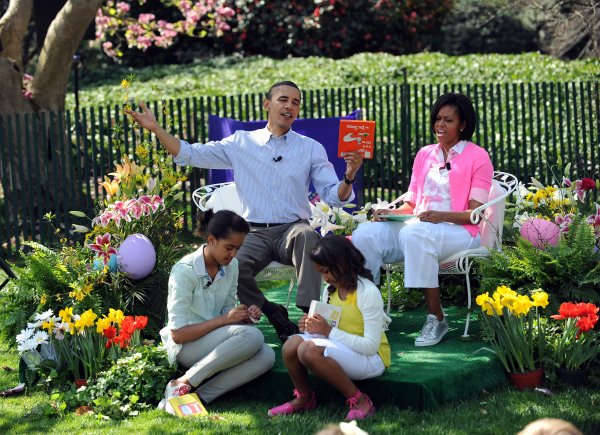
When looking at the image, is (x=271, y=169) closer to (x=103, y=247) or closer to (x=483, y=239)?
(x=103, y=247)

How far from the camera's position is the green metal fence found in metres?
10.6

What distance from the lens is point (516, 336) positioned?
5430 millimetres

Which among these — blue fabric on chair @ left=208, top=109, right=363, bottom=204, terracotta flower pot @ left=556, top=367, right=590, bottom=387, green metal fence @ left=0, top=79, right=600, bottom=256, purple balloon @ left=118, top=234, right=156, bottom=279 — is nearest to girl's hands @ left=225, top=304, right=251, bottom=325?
purple balloon @ left=118, top=234, right=156, bottom=279

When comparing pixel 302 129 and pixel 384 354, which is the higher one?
pixel 302 129

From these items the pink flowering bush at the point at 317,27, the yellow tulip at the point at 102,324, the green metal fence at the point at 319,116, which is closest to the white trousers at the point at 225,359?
the yellow tulip at the point at 102,324

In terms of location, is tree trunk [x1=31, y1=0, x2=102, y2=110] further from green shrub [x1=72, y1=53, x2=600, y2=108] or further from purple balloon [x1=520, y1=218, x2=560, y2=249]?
purple balloon [x1=520, y1=218, x2=560, y2=249]

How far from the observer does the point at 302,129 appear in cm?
893

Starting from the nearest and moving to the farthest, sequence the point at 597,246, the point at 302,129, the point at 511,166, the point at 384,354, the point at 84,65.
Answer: the point at 384,354
the point at 597,246
the point at 302,129
the point at 511,166
the point at 84,65

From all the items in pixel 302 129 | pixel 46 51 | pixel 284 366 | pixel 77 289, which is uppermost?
pixel 46 51

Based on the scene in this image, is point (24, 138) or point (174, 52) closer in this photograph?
point (24, 138)

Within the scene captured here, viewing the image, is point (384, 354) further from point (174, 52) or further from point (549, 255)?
point (174, 52)

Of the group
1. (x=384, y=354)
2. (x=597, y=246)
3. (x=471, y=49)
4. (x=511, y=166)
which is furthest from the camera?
(x=471, y=49)

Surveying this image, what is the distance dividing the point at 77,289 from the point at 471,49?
56.2 ft

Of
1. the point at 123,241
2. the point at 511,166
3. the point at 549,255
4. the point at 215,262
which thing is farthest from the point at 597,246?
the point at 511,166
